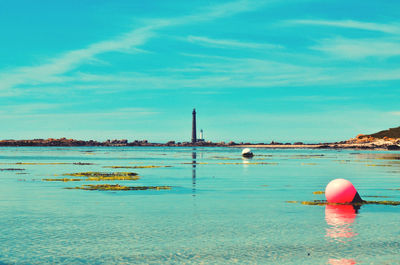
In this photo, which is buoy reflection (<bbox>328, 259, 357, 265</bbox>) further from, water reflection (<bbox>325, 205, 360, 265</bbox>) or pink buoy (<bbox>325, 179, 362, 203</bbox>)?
pink buoy (<bbox>325, 179, 362, 203</bbox>)

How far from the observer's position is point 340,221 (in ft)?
75.2

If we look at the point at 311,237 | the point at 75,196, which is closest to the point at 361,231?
the point at 311,237

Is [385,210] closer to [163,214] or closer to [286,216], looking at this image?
[286,216]

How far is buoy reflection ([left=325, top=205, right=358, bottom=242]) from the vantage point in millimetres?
19625

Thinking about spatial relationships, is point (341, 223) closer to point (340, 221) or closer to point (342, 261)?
point (340, 221)

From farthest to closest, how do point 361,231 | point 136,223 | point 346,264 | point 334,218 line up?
point 334,218
point 136,223
point 361,231
point 346,264

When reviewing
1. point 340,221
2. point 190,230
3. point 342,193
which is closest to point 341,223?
point 340,221

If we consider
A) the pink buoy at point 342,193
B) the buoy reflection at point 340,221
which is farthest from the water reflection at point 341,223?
the pink buoy at point 342,193

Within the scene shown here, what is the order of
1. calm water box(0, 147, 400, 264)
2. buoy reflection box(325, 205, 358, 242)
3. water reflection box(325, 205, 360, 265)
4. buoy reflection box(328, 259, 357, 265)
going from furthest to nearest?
buoy reflection box(325, 205, 358, 242) < water reflection box(325, 205, 360, 265) < calm water box(0, 147, 400, 264) < buoy reflection box(328, 259, 357, 265)

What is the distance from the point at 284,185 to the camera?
4234 cm

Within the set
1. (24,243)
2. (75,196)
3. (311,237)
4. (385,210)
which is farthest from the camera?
(75,196)

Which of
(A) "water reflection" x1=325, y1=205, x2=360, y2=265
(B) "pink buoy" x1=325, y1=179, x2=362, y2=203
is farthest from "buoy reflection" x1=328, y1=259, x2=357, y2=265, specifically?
(B) "pink buoy" x1=325, y1=179, x2=362, y2=203

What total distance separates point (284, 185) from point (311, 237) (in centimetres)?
2324

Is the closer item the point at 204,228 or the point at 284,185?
the point at 204,228
